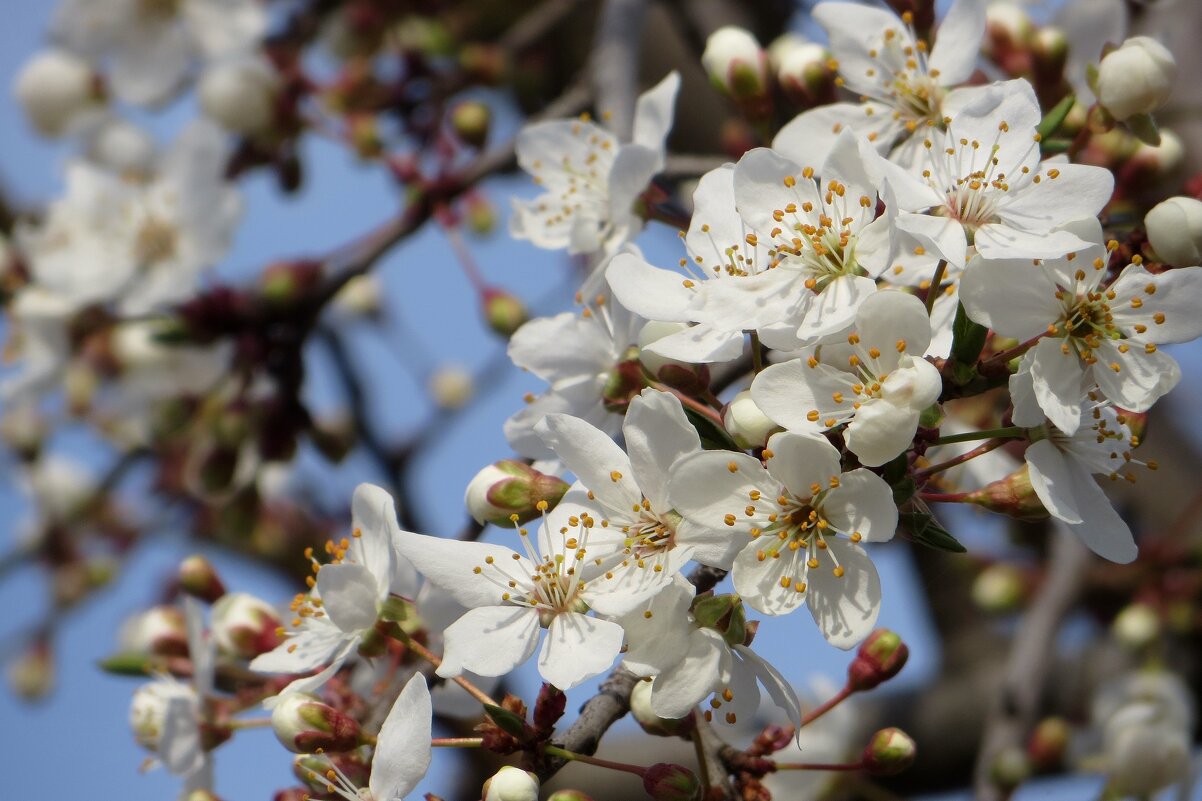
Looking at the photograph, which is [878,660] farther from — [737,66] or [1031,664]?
[1031,664]

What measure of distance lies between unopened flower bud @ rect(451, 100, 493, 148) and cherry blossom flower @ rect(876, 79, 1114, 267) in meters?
1.14

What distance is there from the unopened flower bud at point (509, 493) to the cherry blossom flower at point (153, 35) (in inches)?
67.6

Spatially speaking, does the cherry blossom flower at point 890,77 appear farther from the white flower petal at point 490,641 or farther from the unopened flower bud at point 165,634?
the unopened flower bud at point 165,634

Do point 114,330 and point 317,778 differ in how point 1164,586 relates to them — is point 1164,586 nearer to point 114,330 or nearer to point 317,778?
point 317,778

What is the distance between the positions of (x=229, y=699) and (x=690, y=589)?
729 millimetres

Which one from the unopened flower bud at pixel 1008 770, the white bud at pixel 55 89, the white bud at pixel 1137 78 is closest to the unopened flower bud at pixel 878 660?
the white bud at pixel 1137 78

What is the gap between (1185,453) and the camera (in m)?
3.29

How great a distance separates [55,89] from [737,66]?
5.90ft

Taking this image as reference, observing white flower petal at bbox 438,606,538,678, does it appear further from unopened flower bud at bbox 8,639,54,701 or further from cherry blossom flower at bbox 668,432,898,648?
unopened flower bud at bbox 8,639,54,701

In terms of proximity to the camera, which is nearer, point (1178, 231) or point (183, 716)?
point (1178, 231)

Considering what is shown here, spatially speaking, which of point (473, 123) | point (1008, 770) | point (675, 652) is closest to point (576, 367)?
point (675, 652)

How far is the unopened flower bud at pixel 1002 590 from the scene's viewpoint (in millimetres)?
2678

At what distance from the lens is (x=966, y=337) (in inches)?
41.7

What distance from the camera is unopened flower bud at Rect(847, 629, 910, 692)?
4.36ft
